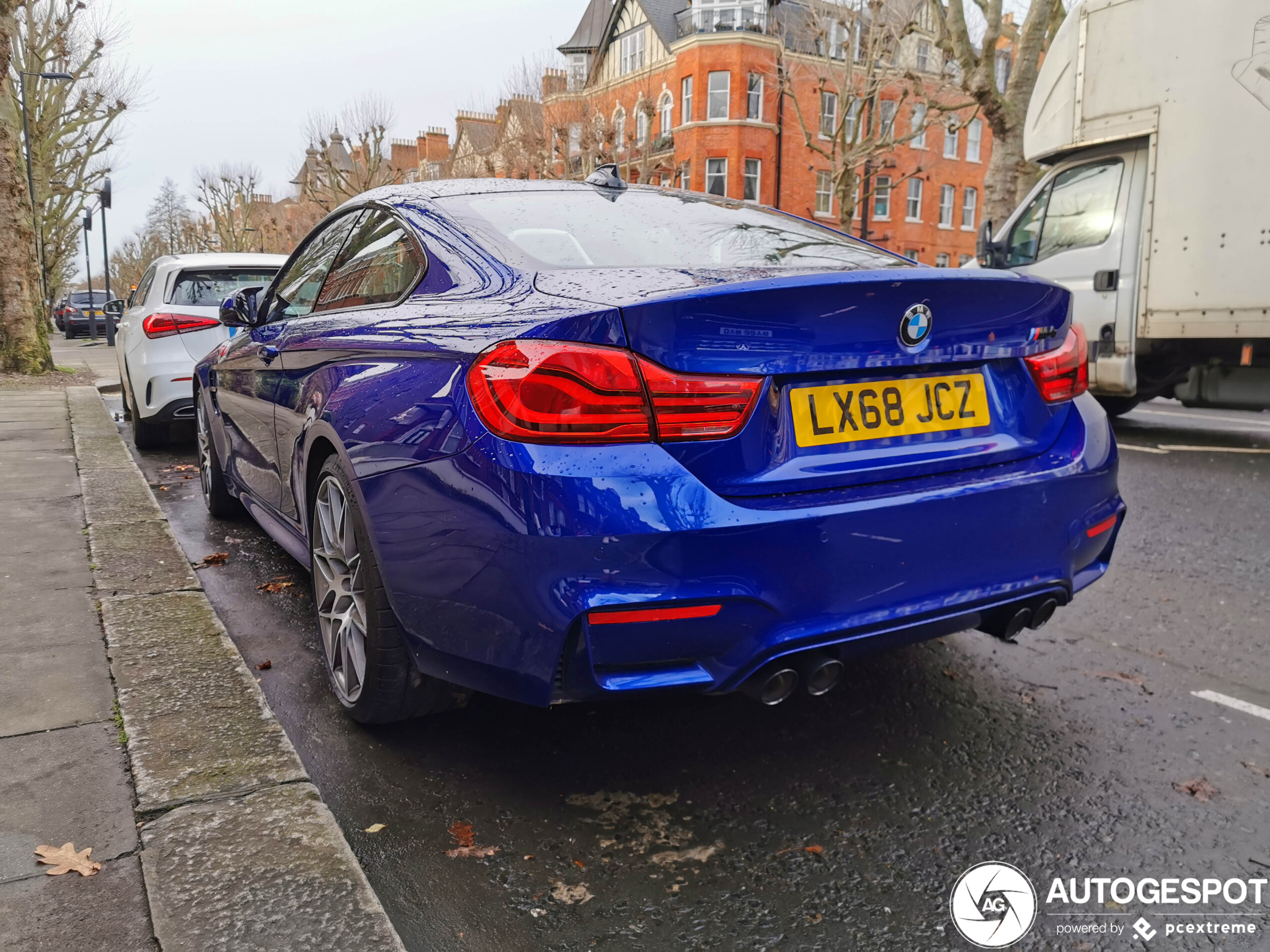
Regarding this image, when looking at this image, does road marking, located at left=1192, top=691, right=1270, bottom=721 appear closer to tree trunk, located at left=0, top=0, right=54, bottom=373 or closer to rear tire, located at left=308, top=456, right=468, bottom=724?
rear tire, located at left=308, top=456, right=468, bottom=724

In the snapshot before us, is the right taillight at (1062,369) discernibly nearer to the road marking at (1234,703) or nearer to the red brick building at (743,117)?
the road marking at (1234,703)

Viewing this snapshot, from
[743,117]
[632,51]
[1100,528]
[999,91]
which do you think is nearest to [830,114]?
[743,117]

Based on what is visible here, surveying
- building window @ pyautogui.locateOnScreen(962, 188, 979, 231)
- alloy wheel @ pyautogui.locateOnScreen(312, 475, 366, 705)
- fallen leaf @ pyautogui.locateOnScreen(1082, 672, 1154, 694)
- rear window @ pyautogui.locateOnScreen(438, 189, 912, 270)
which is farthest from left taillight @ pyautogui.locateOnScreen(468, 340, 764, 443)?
building window @ pyautogui.locateOnScreen(962, 188, 979, 231)

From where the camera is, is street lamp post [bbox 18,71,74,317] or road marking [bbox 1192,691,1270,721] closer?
road marking [bbox 1192,691,1270,721]

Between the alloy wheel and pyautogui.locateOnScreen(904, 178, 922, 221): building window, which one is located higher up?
pyautogui.locateOnScreen(904, 178, 922, 221): building window

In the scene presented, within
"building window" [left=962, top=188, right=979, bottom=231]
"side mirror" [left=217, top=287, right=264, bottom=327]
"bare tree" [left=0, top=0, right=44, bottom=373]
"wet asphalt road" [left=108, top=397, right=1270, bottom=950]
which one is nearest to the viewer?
"wet asphalt road" [left=108, top=397, right=1270, bottom=950]

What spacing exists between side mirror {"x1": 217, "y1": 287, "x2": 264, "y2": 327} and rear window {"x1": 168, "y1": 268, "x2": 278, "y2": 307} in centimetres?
370

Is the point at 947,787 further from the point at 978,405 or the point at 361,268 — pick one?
the point at 361,268

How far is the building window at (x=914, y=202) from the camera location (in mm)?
49188

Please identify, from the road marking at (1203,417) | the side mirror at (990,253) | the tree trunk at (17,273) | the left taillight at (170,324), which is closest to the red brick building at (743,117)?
the tree trunk at (17,273)

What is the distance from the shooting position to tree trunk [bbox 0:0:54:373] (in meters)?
15.9

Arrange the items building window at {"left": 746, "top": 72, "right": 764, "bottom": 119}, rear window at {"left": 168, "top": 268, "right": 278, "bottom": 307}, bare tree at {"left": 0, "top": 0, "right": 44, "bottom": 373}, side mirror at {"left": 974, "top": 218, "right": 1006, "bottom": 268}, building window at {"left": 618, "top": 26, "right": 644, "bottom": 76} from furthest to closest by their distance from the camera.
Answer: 1. building window at {"left": 618, "top": 26, "right": 644, "bottom": 76}
2. building window at {"left": 746, "top": 72, "right": 764, "bottom": 119}
3. bare tree at {"left": 0, "top": 0, "right": 44, "bottom": 373}
4. side mirror at {"left": 974, "top": 218, "right": 1006, "bottom": 268}
5. rear window at {"left": 168, "top": 268, "right": 278, "bottom": 307}

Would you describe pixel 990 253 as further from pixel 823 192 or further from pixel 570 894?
pixel 823 192

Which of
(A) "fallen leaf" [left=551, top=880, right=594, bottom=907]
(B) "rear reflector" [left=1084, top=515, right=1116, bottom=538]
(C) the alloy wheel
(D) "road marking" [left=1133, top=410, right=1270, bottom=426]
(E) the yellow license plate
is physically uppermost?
(E) the yellow license plate
